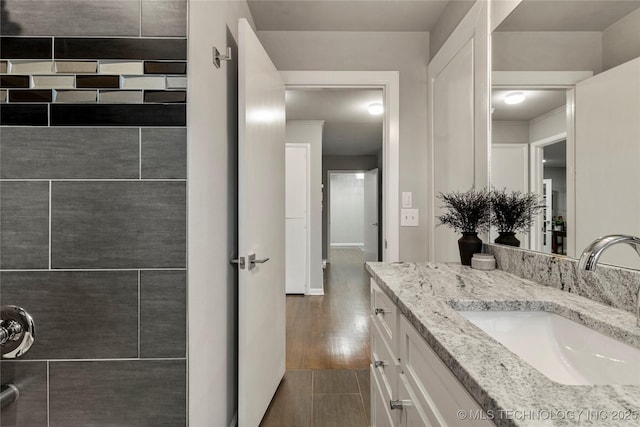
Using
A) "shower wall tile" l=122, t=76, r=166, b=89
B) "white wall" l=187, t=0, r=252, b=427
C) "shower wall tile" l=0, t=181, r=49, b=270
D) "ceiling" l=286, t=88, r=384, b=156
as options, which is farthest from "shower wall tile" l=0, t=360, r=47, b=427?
"ceiling" l=286, t=88, r=384, b=156

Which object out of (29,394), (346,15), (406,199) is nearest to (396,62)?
(346,15)

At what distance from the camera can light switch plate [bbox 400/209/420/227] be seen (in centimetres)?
238

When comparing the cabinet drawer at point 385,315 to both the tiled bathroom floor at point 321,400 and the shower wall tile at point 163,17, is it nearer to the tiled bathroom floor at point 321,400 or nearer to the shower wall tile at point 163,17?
the tiled bathroom floor at point 321,400

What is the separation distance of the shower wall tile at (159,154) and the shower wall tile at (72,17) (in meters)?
0.37

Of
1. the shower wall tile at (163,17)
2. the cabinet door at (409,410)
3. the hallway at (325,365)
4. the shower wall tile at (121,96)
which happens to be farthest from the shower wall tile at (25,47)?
the hallway at (325,365)

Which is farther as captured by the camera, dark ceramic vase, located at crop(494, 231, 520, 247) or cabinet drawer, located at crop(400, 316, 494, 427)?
dark ceramic vase, located at crop(494, 231, 520, 247)

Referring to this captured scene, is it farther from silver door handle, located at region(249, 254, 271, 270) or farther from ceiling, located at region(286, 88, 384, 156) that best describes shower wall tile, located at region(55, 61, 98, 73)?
ceiling, located at region(286, 88, 384, 156)

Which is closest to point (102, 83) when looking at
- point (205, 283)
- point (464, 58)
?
point (205, 283)

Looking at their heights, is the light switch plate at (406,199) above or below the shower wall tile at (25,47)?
below

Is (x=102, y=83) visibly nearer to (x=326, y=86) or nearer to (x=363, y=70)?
(x=326, y=86)

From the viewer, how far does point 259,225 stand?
1.76 meters

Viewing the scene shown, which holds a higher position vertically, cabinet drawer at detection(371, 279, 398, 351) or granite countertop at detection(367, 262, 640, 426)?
granite countertop at detection(367, 262, 640, 426)

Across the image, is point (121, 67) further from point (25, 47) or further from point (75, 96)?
point (25, 47)

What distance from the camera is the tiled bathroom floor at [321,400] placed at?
1872 millimetres
